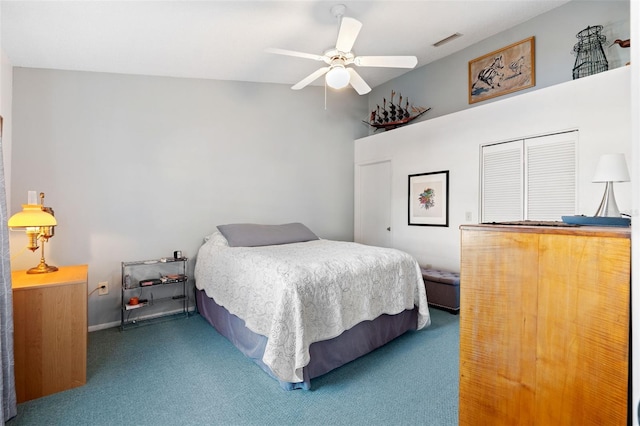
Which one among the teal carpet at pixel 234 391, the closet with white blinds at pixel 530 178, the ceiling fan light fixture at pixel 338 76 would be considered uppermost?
the ceiling fan light fixture at pixel 338 76

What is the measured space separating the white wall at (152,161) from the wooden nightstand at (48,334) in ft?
3.69

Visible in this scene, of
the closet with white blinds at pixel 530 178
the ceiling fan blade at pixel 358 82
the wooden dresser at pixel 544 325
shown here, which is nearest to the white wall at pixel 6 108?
the ceiling fan blade at pixel 358 82

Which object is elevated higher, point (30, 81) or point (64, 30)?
point (64, 30)

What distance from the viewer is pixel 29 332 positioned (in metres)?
2.05

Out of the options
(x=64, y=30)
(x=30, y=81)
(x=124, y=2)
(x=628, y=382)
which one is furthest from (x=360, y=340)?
(x=30, y=81)

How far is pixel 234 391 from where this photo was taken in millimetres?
2121

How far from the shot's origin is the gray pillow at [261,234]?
3432 millimetres

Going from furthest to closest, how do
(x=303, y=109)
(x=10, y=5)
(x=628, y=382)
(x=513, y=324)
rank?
(x=303, y=109) → (x=10, y=5) → (x=513, y=324) → (x=628, y=382)

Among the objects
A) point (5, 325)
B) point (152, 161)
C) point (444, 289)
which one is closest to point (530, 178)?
point (444, 289)

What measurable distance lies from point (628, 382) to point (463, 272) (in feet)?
1.46

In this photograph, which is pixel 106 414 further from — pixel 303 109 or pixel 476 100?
pixel 476 100

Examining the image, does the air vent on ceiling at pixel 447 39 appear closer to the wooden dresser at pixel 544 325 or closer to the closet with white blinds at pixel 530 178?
the closet with white blinds at pixel 530 178

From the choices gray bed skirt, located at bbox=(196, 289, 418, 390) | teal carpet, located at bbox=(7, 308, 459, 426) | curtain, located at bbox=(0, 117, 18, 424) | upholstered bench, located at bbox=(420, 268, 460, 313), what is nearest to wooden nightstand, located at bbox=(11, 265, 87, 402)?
teal carpet, located at bbox=(7, 308, 459, 426)

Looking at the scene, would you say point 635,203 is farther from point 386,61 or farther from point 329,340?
point 386,61
